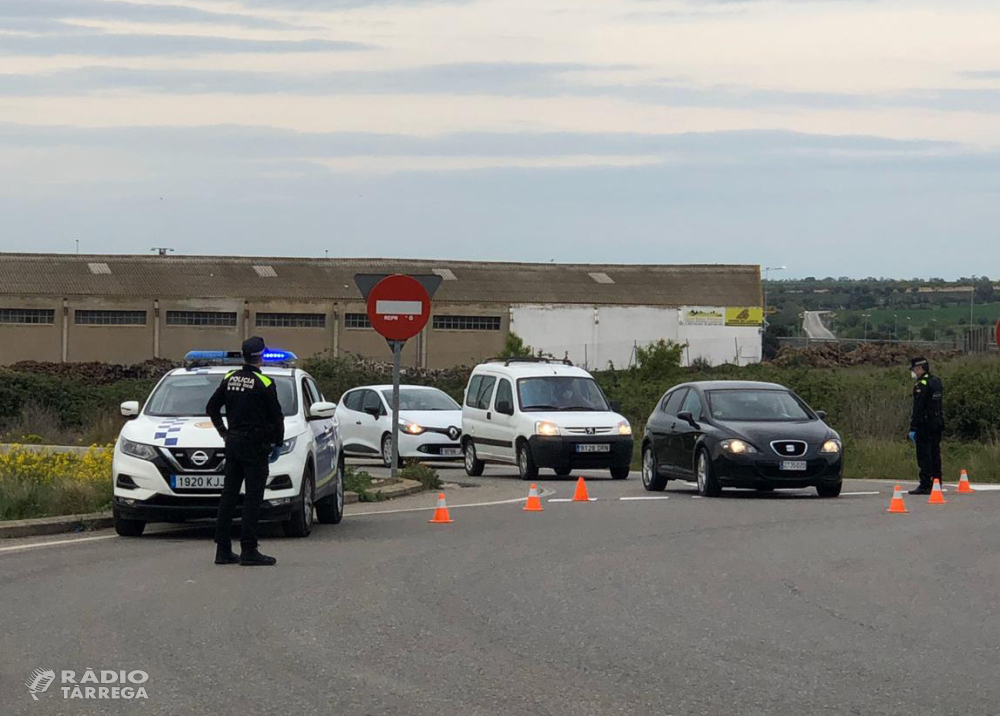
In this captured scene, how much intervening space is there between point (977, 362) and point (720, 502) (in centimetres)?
2783

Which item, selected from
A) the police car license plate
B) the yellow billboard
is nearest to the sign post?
the police car license plate

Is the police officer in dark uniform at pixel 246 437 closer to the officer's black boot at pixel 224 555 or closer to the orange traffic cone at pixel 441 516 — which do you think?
the officer's black boot at pixel 224 555

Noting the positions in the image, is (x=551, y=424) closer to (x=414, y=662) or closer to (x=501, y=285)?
(x=414, y=662)

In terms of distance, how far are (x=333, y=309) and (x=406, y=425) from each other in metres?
48.8

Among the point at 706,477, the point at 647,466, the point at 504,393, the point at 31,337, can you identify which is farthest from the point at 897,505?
the point at 31,337

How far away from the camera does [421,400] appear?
106 ft

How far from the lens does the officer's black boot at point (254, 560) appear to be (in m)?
13.6

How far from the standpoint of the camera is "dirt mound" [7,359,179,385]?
6469 centimetres

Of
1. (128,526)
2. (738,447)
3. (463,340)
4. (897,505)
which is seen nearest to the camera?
(128,526)

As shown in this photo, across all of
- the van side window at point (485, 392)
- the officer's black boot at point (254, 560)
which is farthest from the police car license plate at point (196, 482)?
the van side window at point (485, 392)

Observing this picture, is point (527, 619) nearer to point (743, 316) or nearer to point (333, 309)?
point (333, 309)

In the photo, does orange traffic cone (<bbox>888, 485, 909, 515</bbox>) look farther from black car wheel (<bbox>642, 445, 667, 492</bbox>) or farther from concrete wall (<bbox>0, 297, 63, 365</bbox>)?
concrete wall (<bbox>0, 297, 63, 365</bbox>)

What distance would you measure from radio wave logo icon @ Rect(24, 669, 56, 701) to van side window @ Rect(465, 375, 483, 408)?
67.3 feet

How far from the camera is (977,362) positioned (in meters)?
46.6
